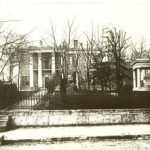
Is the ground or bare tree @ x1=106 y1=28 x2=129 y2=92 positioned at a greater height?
bare tree @ x1=106 y1=28 x2=129 y2=92

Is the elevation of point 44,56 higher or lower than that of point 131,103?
higher

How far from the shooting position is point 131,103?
1853cm

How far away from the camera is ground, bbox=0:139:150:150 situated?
37.9 ft

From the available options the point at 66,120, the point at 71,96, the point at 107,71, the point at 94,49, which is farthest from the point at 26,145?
the point at 94,49

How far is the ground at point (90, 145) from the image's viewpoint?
11.5 meters

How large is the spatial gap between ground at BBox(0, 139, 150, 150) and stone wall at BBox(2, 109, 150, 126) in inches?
157

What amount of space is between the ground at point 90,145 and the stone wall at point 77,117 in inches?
157

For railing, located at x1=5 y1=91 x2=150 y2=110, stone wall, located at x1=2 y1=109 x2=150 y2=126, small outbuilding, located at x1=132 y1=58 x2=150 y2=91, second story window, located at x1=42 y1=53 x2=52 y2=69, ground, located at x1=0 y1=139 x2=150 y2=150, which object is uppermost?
second story window, located at x1=42 y1=53 x2=52 y2=69

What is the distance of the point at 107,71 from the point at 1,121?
11.7m

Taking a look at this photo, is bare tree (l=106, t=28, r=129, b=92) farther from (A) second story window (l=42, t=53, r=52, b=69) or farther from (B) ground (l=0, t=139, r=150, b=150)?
(A) second story window (l=42, t=53, r=52, b=69)

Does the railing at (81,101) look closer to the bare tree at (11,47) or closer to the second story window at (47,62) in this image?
the bare tree at (11,47)

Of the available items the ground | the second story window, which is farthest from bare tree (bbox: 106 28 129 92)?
the second story window

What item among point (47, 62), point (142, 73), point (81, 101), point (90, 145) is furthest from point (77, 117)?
point (47, 62)

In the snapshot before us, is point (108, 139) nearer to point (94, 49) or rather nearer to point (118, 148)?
point (118, 148)
